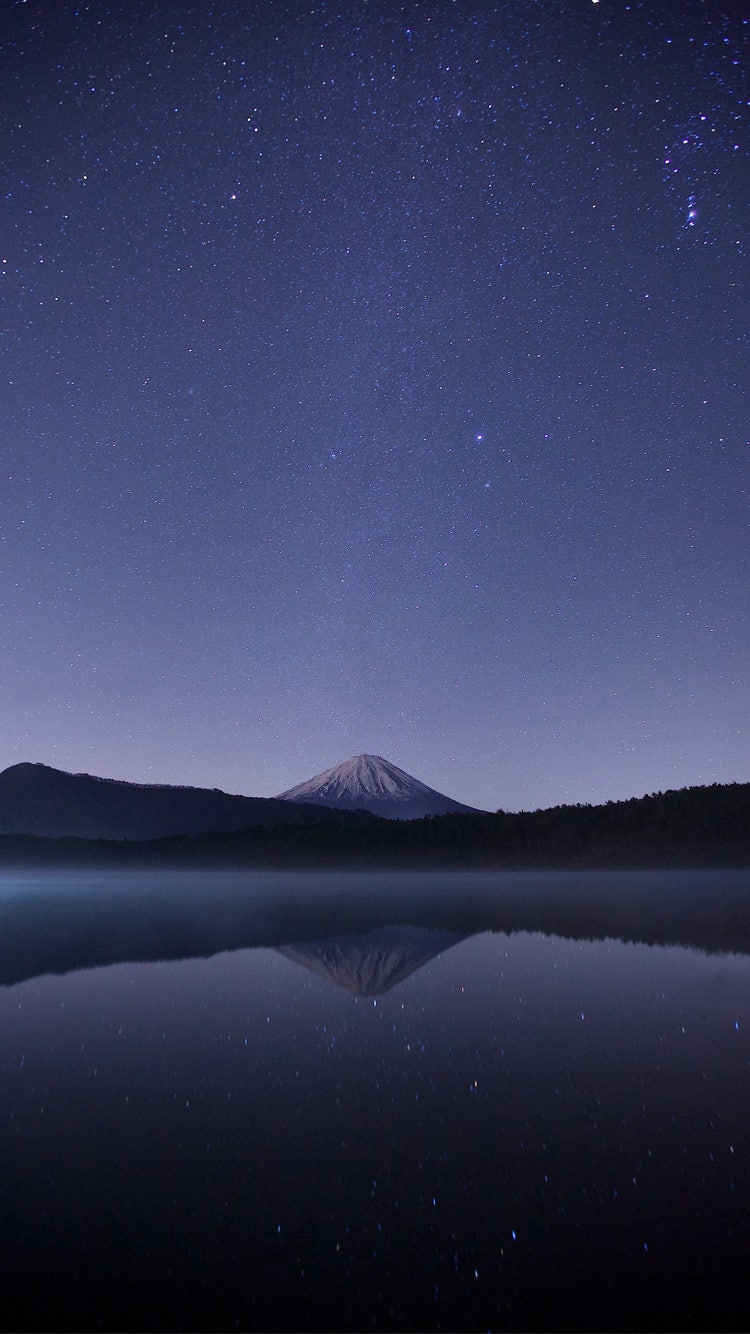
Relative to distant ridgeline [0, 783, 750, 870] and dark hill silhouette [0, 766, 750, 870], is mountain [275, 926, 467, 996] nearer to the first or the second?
distant ridgeline [0, 783, 750, 870]

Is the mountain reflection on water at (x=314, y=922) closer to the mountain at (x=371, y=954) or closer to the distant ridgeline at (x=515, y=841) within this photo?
the mountain at (x=371, y=954)

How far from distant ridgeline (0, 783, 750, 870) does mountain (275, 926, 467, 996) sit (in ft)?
230

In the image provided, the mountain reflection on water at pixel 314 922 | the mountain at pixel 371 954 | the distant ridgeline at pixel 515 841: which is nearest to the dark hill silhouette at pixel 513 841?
the distant ridgeline at pixel 515 841

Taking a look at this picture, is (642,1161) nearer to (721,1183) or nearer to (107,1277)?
(721,1183)

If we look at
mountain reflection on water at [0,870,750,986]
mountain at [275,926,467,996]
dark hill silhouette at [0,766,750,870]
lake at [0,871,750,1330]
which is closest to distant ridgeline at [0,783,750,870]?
dark hill silhouette at [0,766,750,870]

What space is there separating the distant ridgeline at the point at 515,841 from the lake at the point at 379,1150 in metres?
76.5

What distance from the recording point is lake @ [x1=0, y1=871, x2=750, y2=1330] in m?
4.54

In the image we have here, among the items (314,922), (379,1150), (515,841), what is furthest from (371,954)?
(515,841)

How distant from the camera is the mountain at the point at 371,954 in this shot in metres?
15.2

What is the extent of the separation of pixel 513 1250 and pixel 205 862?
149398 millimetres

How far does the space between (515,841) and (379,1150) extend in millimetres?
103040

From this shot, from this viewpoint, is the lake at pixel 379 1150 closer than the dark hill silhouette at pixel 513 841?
Yes

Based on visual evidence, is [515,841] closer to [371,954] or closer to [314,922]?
[314,922]

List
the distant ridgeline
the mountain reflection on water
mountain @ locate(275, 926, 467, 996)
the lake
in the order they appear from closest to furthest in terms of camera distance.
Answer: the lake < mountain @ locate(275, 926, 467, 996) < the mountain reflection on water < the distant ridgeline
